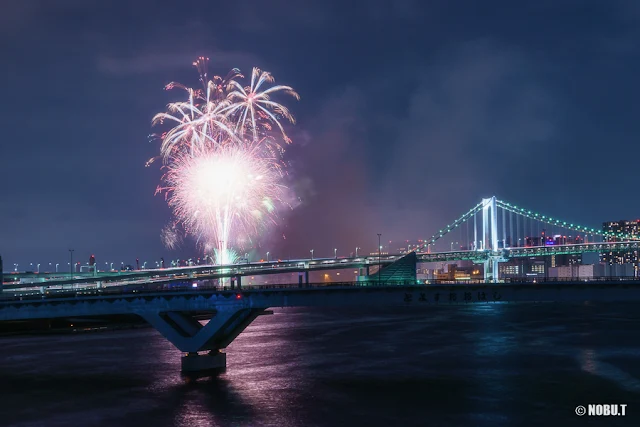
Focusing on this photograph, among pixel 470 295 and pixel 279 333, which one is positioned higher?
pixel 470 295

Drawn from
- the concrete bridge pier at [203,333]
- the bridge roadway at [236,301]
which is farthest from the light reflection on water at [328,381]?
the bridge roadway at [236,301]

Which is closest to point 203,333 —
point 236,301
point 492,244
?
point 236,301

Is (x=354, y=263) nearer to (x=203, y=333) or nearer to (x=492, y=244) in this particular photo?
(x=492, y=244)

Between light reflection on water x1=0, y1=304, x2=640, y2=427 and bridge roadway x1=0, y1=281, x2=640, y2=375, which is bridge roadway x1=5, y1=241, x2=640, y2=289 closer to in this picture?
light reflection on water x1=0, y1=304, x2=640, y2=427

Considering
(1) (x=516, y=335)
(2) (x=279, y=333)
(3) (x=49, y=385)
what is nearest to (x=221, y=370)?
(3) (x=49, y=385)

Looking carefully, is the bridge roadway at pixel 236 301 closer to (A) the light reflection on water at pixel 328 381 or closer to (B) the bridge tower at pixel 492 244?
(A) the light reflection on water at pixel 328 381

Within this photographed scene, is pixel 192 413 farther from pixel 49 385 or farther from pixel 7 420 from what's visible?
pixel 49 385

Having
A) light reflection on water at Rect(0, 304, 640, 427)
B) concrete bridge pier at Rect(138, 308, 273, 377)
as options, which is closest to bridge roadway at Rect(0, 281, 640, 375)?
concrete bridge pier at Rect(138, 308, 273, 377)
